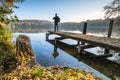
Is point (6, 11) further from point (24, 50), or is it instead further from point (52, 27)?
point (52, 27)

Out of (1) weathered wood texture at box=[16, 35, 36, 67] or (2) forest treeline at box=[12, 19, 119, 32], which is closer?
(1) weathered wood texture at box=[16, 35, 36, 67]

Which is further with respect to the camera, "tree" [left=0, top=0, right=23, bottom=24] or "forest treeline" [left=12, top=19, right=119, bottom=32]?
"forest treeline" [left=12, top=19, right=119, bottom=32]

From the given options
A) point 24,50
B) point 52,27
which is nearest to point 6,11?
point 24,50

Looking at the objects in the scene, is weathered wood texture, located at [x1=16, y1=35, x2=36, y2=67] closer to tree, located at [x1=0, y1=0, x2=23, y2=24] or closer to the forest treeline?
tree, located at [x1=0, y1=0, x2=23, y2=24]

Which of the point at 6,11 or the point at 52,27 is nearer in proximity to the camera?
the point at 6,11

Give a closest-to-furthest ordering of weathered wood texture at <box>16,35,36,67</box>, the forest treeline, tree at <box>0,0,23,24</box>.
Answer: tree at <box>0,0,23,24</box> → weathered wood texture at <box>16,35,36,67</box> → the forest treeline

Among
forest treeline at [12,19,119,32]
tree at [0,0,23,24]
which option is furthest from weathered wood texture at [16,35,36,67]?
forest treeline at [12,19,119,32]

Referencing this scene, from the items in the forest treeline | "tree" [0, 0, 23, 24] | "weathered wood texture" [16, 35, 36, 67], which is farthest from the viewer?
the forest treeline

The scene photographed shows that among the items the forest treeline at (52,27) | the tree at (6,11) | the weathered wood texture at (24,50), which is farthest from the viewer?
the forest treeline at (52,27)

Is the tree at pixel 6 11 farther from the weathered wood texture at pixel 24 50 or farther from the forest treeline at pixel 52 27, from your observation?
the forest treeline at pixel 52 27

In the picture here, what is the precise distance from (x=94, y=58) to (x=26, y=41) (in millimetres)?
4926

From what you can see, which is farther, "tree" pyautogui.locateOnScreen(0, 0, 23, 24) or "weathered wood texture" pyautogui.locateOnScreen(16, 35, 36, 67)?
"weathered wood texture" pyautogui.locateOnScreen(16, 35, 36, 67)

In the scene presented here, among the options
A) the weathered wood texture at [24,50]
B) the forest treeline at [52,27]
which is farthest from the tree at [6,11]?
the forest treeline at [52,27]

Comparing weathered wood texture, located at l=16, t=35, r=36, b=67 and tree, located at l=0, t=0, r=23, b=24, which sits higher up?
tree, located at l=0, t=0, r=23, b=24
